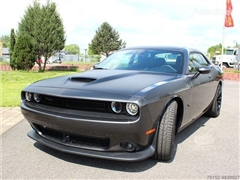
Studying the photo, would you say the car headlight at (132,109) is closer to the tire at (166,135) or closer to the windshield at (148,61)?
the tire at (166,135)

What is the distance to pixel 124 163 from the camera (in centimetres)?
276

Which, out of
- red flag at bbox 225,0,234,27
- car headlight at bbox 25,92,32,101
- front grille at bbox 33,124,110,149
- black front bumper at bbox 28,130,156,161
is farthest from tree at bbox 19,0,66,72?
black front bumper at bbox 28,130,156,161

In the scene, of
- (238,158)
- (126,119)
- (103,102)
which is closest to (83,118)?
A: (103,102)

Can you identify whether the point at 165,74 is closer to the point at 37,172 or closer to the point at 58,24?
the point at 37,172

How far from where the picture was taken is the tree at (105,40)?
118 ft

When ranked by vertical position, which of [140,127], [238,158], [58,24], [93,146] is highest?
[58,24]

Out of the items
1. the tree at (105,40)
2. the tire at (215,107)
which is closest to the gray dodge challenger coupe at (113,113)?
the tire at (215,107)

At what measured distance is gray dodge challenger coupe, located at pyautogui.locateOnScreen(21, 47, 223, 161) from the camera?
2.35 metres

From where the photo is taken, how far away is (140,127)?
91.9 inches

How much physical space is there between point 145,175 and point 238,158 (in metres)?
1.24

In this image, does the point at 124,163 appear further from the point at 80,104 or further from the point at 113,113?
the point at 80,104

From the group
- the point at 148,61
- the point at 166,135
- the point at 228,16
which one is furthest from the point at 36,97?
the point at 228,16

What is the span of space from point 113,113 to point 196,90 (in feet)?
5.34

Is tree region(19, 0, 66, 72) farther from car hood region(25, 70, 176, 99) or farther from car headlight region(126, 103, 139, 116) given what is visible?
car headlight region(126, 103, 139, 116)
